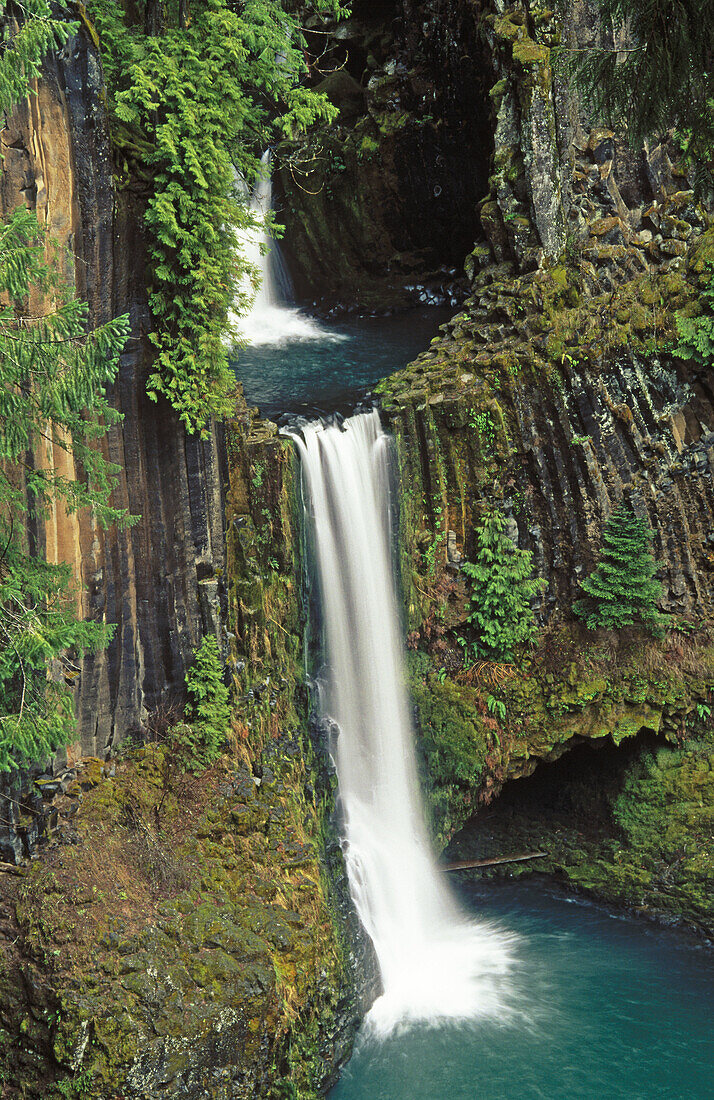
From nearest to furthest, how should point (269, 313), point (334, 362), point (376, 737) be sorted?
point (376, 737) → point (334, 362) → point (269, 313)

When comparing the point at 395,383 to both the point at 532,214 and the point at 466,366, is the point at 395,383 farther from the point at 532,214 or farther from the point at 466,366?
the point at 532,214

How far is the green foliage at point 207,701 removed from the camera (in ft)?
33.9

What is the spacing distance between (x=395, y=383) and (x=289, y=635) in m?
4.13

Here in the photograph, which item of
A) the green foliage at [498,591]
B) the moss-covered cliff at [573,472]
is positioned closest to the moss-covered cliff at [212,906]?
the moss-covered cliff at [573,472]

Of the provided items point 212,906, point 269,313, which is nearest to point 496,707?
point 212,906

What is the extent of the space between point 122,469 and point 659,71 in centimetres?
672

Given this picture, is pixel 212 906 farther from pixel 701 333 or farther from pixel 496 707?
pixel 701 333

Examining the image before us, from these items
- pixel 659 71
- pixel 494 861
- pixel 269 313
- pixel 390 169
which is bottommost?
pixel 494 861

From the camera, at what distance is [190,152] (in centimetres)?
916

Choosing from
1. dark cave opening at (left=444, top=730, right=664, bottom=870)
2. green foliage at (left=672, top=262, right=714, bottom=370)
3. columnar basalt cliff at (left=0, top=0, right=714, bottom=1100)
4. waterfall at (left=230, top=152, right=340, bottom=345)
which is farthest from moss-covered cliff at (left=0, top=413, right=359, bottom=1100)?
waterfall at (left=230, top=152, right=340, bottom=345)

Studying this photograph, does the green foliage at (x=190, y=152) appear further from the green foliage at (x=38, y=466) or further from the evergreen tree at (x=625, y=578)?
the evergreen tree at (x=625, y=578)

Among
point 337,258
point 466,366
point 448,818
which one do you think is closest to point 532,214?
point 466,366

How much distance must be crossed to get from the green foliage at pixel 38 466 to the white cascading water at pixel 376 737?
338 centimetres

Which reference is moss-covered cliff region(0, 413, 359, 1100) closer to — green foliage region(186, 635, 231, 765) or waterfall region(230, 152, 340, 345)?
green foliage region(186, 635, 231, 765)
